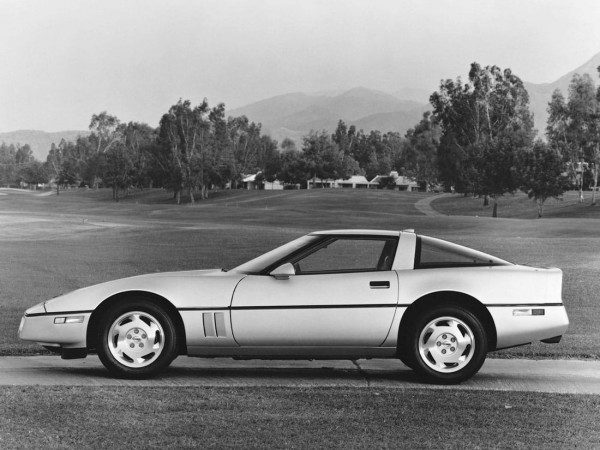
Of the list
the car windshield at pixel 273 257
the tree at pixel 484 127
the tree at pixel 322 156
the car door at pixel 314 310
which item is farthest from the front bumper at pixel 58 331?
the tree at pixel 322 156

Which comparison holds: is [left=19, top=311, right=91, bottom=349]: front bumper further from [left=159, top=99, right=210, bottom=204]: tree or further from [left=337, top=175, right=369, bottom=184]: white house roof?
[left=337, top=175, right=369, bottom=184]: white house roof

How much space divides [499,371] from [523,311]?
88 cm

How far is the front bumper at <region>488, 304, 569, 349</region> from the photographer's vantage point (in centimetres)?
686

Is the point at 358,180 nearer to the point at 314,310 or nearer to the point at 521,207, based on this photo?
the point at 521,207

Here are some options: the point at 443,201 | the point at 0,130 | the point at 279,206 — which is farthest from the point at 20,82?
the point at 443,201

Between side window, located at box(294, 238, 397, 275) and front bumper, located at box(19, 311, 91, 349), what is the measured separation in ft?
5.84

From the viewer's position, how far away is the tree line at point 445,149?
43.0m

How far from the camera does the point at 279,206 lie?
65250 mm

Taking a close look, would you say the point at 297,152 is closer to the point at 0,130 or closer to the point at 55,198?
the point at 55,198

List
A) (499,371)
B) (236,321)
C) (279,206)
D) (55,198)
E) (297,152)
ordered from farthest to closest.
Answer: (297,152) → (279,206) → (55,198) → (499,371) → (236,321)

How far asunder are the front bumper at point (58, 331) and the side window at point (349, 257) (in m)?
1.78

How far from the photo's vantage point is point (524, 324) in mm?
6898

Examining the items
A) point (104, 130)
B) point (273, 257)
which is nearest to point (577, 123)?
point (104, 130)

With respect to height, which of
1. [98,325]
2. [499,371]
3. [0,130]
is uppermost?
[0,130]
